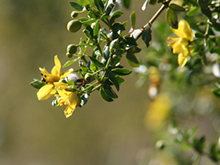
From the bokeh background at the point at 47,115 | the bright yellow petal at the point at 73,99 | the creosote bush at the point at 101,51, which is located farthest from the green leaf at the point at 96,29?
the bokeh background at the point at 47,115

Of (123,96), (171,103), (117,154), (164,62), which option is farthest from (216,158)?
(117,154)

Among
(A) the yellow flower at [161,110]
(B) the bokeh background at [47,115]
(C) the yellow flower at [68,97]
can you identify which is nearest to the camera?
(C) the yellow flower at [68,97]

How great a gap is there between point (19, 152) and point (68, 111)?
202cm

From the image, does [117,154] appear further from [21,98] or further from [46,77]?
[46,77]

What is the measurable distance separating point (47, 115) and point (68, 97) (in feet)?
6.10

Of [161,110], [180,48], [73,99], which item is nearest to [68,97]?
[73,99]

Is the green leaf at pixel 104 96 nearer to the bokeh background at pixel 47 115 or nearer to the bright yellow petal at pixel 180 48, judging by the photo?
the bright yellow petal at pixel 180 48

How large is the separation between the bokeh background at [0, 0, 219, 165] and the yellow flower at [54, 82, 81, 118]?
4.86 feet

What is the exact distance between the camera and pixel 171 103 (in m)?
1.21

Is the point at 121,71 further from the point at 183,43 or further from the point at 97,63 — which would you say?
the point at 183,43

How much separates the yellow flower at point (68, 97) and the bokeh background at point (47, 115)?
148 centimetres

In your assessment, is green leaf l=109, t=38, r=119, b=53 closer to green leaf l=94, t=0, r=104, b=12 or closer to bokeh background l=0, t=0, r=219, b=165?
green leaf l=94, t=0, r=104, b=12

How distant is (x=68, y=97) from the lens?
0.42 metres

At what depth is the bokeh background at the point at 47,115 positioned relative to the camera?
76.5 inches
